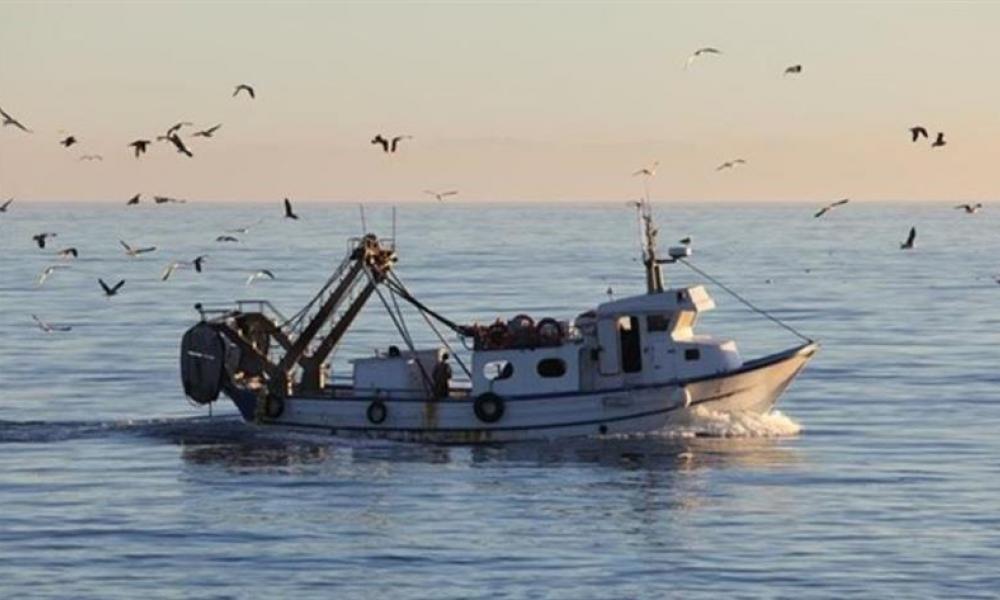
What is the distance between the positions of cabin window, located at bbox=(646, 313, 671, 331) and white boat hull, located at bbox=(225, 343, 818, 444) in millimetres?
1431

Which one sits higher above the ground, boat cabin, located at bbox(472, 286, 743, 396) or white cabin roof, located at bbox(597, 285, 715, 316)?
white cabin roof, located at bbox(597, 285, 715, 316)

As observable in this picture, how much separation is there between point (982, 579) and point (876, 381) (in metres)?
40.5

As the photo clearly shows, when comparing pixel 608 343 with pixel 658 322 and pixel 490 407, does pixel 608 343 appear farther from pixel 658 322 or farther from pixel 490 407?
pixel 490 407

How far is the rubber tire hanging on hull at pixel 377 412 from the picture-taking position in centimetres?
6619

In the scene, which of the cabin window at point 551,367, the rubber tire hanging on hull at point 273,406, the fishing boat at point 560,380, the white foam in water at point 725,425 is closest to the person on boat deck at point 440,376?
the fishing boat at point 560,380

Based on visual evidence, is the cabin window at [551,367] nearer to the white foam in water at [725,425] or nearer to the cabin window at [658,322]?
the cabin window at [658,322]

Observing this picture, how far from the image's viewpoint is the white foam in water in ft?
214

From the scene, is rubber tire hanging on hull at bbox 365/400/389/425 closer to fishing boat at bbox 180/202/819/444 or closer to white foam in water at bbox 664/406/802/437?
fishing boat at bbox 180/202/819/444

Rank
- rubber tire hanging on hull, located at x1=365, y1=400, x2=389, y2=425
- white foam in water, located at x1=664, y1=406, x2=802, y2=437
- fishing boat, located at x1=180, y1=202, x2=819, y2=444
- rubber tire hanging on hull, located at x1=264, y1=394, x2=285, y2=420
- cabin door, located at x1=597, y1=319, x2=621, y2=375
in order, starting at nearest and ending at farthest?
cabin door, located at x1=597, y1=319, x2=621, y2=375, fishing boat, located at x1=180, y1=202, x2=819, y2=444, white foam in water, located at x1=664, y1=406, x2=802, y2=437, rubber tire hanging on hull, located at x1=365, y1=400, x2=389, y2=425, rubber tire hanging on hull, located at x1=264, y1=394, x2=285, y2=420

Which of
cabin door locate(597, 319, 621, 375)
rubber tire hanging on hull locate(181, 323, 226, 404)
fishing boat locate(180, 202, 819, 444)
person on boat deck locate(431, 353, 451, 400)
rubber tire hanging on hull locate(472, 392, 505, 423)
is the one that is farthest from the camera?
rubber tire hanging on hull locate(181, 323, 226, 404)

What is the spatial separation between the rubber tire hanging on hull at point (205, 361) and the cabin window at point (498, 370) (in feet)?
24.7

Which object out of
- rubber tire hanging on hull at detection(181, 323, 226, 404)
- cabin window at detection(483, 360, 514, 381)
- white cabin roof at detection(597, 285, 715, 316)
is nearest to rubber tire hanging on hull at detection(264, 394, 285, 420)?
rubber tire hanging on hull at detection(181, 323, 226, 404)

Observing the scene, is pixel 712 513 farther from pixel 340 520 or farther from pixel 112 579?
pixel 112 579

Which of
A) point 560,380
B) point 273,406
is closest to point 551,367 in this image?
point 560,380
